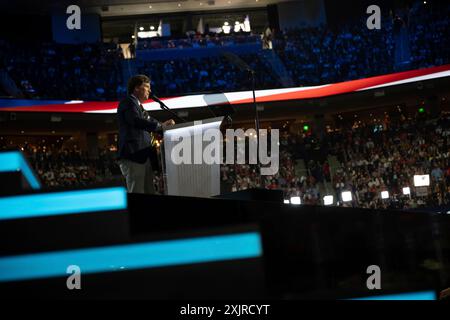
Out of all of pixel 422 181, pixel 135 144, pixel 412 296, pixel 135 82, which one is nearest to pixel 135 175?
pixel 135 144

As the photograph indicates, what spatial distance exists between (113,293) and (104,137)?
1975 cm

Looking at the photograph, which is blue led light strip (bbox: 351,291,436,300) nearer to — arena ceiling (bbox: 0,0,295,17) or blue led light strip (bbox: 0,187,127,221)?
blue led light strip (bbox: 0,187,127,221)

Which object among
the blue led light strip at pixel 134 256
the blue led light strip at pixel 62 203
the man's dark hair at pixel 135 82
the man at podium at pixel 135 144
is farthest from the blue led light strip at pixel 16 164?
the man's dark hair at pixel 135 82

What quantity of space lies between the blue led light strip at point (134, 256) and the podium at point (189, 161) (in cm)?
117

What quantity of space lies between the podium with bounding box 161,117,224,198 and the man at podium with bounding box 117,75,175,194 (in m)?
0.25

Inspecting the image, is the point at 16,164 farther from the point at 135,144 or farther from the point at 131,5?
the point at 131,5

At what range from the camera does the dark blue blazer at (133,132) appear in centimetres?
362

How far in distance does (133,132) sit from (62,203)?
1575 millimetres

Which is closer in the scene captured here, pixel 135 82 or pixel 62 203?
pixel 62 203

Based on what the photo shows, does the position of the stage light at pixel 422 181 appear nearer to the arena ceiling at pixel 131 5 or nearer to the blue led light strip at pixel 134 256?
the blue led light strip at pixel 134 256

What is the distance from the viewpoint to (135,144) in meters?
3.66

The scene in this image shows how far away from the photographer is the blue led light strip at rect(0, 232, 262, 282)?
208 cm

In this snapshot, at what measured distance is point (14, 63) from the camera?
659 inches
